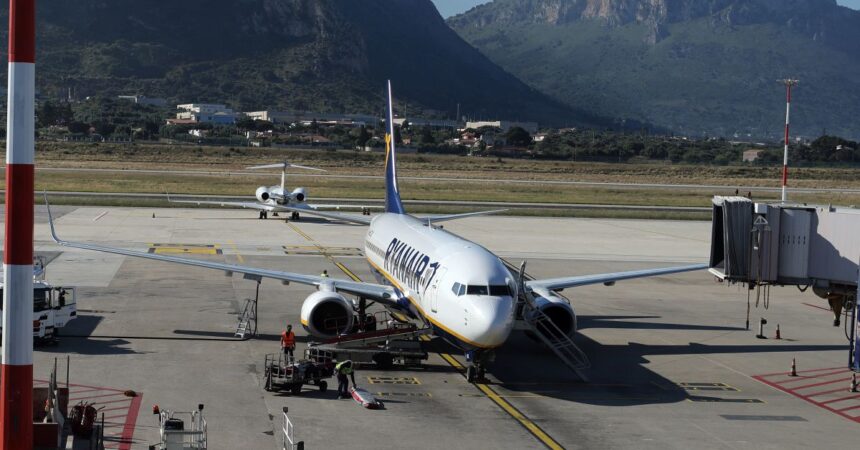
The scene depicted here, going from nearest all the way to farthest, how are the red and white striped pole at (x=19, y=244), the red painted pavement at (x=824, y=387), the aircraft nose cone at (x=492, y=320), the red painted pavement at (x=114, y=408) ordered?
the red and white striped pole at (x=19, y=244) → the red painted pavement at (x=114, y=408) → the aircraft nose cone at (x=492, y=320) → the red painted pavement at (x=824, y=387)

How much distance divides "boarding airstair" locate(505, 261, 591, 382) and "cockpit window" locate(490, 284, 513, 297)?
66.0 inches

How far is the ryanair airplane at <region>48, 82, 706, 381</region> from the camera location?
95.9 ft

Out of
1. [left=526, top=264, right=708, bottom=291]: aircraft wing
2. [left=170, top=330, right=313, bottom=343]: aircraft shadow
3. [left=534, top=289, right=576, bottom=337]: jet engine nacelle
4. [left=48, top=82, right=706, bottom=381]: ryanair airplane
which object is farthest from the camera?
[left=526, top=264, right=708, bottom=291]: aircraft wing

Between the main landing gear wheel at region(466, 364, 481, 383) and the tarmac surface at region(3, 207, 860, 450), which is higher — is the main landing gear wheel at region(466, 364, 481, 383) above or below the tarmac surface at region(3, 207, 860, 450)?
above

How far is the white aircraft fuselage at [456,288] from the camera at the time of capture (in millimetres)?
28875

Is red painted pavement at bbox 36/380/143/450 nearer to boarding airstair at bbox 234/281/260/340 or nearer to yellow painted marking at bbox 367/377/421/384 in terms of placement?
yellow painted marking at bbox 367/377/421/384

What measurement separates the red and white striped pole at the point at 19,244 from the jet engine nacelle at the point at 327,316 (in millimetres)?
18930

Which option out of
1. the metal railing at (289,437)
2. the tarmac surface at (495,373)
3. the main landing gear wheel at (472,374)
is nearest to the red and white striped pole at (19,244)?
the metal railing at (289,437)

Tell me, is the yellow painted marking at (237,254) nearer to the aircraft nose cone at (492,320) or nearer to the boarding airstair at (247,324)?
the boarding airstair at (247,324)

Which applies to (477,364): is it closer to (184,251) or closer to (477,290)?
(477,290)

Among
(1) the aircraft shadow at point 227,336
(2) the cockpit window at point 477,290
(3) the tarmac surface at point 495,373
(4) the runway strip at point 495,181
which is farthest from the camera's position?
(4) the runway strip at point 495,181

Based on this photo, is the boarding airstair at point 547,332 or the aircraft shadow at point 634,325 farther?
the aircraft shadow at point 634,325

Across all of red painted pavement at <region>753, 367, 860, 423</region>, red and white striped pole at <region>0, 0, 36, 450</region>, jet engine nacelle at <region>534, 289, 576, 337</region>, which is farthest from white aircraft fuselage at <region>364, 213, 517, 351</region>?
red and white striped pole at <region>0, 0, 36, 450</region>

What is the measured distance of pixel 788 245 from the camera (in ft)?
105
